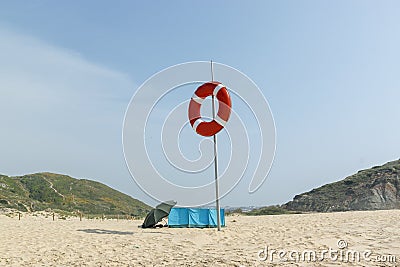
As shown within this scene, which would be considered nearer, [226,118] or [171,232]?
[226,118]

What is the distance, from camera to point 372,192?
2753 cm

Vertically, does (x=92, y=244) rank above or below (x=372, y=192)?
below

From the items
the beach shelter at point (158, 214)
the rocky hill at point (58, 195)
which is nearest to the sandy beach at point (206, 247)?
the beach shelter at point (158, 214)

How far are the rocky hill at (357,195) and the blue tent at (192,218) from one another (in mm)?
15787

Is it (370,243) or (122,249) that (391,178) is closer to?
(370,243)

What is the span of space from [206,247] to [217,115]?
4.22 meters

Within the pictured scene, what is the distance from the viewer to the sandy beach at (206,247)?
7848mm

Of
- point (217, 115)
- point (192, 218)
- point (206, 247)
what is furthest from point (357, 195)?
point (206, 247)

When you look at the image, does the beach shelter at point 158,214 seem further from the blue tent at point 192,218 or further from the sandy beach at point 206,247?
the sandy beach at point 206,247

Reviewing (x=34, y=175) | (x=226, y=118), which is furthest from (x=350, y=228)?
(x=34, y=175)

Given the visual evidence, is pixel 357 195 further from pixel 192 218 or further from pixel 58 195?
pixel 58 195

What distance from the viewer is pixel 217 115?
39.6ft

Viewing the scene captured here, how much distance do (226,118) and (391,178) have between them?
73.2ft

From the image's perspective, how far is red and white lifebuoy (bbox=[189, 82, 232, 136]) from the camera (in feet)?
39.3
